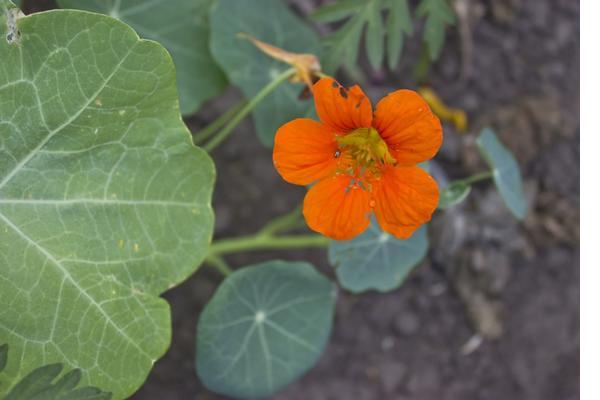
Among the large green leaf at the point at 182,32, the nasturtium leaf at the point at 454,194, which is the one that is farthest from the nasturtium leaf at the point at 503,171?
the large green leaf at the point at 182,32

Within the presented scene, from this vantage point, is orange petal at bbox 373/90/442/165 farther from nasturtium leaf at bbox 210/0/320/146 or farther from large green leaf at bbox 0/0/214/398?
nasturtium leaf at bbox 210/0/320/146

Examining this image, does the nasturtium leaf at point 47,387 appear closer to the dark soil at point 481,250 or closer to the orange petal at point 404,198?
the orange petal at point 404,198

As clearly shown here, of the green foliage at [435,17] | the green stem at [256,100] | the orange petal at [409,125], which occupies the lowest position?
the green foliage at [435,17]

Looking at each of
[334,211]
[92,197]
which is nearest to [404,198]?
[334,211]

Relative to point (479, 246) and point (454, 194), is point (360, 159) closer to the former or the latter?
point (454, 194)

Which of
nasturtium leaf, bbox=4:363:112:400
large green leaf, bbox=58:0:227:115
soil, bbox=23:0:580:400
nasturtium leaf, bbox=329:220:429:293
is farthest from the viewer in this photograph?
soil, bbox=23:0:580:400

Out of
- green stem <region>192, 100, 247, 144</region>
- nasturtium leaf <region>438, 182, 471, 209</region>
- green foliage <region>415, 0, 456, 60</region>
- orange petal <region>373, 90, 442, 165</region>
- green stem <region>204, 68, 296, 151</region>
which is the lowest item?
nasturtium leaf <region>438, 182, 471, 209</region>

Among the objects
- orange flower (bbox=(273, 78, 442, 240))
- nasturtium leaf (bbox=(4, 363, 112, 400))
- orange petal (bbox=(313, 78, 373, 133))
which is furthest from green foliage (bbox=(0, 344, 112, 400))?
orange petal (bbox=(313, 78, 373, 133))
